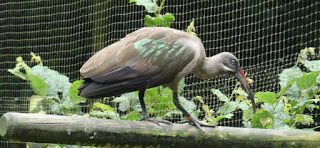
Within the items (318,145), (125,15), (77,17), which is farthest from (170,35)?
(77,17)

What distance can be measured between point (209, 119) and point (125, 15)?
2104 millimetres

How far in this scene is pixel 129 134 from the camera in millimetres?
3441

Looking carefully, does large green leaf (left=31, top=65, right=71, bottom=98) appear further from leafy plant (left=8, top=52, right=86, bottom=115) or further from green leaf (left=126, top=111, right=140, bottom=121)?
green leaf (left=126, top=111, right=140, bottom=121)

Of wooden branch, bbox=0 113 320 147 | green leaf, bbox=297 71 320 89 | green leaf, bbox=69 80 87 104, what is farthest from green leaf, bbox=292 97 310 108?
green leaf, bbox=69 80 87 104

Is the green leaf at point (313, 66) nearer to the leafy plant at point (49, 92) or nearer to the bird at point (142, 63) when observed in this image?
the bird at point (142, 63)

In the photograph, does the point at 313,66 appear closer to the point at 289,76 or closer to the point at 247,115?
the point at 289,76

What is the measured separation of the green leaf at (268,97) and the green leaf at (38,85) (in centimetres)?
217

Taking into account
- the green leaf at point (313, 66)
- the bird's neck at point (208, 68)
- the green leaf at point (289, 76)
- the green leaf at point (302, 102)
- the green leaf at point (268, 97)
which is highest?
the bird's neck at point (208, 68)

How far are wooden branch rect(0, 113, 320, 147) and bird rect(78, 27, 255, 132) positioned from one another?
4.8 inches

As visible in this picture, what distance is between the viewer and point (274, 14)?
6641 mm

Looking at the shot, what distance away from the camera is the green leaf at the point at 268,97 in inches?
189

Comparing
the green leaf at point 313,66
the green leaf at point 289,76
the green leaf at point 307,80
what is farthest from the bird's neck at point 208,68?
the green leaf at point 313,66

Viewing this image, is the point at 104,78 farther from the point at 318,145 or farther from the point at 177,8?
the point at 177,8

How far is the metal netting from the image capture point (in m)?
6.34
